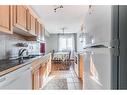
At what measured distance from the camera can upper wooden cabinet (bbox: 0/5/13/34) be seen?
160cm

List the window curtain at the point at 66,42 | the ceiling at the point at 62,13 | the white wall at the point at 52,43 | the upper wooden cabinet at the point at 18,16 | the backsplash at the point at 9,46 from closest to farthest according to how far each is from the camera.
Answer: the upper wooden cabinet at the point at 18,16
the backsplash at the point at 9,46
the ceiling at the point at 62,13
the window curtain at the point at 66,42
the white wall at the point at 52,43

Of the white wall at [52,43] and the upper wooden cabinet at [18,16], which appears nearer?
the upper wooden cabinet at [18,16]

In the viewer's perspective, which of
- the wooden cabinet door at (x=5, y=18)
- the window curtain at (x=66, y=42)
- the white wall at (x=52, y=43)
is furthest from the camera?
the white wall at (x=52, y=43)

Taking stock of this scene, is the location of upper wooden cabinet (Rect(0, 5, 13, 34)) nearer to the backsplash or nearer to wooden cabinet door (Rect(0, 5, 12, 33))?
wooden cabinet door (Rect(0, 5, 12, 33))

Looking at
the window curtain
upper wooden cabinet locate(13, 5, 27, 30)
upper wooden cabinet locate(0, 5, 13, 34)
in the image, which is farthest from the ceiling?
the window curtain

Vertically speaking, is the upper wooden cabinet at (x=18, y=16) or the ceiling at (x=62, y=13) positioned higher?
the ceiling at (x=62, y=13)

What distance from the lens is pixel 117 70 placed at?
85 cm

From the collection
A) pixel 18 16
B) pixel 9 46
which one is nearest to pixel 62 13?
pixel 9 46

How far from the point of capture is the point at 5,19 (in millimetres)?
1703

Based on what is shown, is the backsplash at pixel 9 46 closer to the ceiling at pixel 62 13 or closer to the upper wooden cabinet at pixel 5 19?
the upper wooden cabinet at pixel 5 19

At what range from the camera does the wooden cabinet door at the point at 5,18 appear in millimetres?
1601

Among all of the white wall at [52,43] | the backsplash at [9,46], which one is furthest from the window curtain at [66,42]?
the backsplash at [9,46]

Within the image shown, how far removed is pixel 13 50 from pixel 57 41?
784cm
